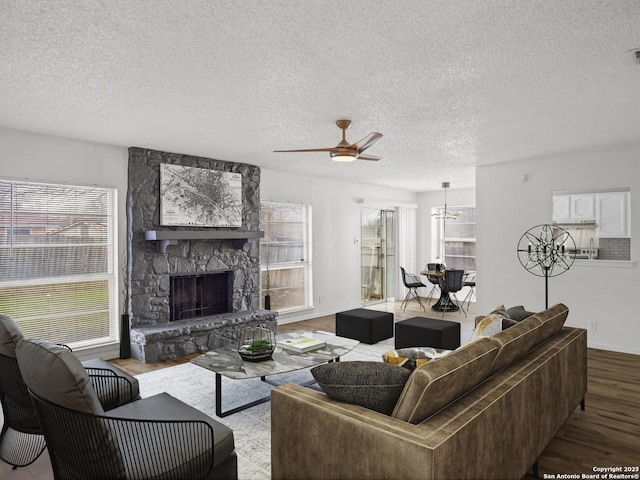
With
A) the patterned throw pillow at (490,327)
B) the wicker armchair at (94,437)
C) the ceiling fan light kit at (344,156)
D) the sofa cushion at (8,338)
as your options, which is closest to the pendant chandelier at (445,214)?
the ceiling fan light kit at (344,156)

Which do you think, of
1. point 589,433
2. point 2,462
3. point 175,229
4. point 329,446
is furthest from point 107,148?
point 589,433

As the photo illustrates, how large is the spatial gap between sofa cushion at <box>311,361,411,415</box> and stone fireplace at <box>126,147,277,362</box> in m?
3.41

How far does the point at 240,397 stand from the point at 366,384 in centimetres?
215

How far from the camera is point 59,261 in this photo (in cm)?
462

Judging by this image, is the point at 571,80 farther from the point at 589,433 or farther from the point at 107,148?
the point at 107,148

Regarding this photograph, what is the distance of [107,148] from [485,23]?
427 cm

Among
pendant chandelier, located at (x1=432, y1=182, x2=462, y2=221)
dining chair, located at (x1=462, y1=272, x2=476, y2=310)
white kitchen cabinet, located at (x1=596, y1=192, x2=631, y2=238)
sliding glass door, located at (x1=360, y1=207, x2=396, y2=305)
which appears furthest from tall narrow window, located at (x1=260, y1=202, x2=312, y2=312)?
white kitchen cabinet, located at (x1=596, y1=192, x2=631, y2=238)

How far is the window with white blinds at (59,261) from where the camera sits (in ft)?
14.1

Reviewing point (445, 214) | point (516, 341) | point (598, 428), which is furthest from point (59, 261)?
point (445, 214)

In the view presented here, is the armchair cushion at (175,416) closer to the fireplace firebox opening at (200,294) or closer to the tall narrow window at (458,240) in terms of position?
the fireplace firebox opening at (200,294)

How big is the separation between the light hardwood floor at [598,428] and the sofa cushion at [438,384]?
3.15 feet

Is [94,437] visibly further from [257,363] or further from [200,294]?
[200,294]

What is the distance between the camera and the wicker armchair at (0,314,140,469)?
2318 millimetres

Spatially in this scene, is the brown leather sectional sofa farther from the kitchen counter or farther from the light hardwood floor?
the kitchen counter
